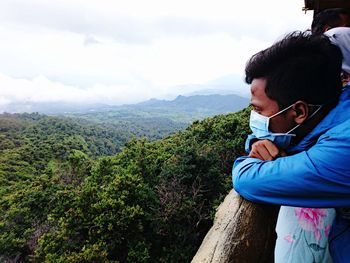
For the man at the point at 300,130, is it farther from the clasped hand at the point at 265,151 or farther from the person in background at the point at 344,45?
the person in background at the point at 344,45

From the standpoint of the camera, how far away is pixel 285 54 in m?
1.42

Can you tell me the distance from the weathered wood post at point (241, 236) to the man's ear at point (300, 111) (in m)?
0.70

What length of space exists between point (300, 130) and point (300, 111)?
86 mm

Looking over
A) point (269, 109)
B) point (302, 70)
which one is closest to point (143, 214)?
point (269, 109)

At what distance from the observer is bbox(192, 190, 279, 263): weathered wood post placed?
2.12 m

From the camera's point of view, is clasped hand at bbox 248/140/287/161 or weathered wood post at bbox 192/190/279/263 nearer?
clasped hand at bbox 248/140/287/161

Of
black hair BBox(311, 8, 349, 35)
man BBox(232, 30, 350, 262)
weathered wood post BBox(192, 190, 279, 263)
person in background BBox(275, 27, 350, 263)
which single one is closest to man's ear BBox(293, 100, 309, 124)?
man BBox(232, 30, 350, 262)

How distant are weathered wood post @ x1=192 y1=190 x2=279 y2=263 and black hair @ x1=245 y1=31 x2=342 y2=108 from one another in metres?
0.79

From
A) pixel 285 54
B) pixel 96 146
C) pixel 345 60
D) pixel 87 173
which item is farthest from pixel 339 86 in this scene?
pixel 96 146

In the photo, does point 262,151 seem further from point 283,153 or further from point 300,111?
point 300,111

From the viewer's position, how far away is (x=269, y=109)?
1.47 meters

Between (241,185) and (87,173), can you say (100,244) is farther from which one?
(87,173)

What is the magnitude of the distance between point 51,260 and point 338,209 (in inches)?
397

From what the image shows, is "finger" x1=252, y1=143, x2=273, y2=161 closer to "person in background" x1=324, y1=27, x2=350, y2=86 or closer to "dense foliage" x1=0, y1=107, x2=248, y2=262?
"person in background" x1=324, y1=27, x2=350, y2=86
